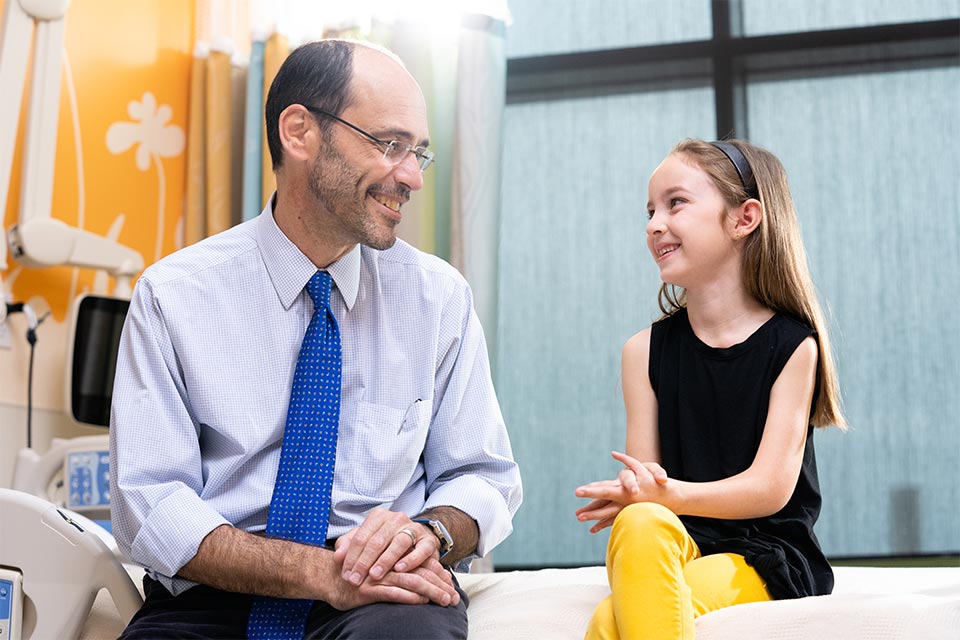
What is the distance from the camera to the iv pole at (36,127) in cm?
229

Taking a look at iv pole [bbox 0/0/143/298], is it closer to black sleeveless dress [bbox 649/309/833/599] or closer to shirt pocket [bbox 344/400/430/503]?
shirt pocket [bbox 344/400/430/503]

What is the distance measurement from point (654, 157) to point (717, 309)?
1545mm

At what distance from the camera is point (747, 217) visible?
5.17 feet

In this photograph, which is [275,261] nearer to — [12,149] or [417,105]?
[417,105]

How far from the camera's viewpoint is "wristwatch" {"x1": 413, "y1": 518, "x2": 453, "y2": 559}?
1.27m

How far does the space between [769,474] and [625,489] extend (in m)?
0.21

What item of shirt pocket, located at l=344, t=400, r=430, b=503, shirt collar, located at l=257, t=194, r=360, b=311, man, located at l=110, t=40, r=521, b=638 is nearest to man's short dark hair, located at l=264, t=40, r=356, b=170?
man, located at l=110, t=40, r=521, b=638

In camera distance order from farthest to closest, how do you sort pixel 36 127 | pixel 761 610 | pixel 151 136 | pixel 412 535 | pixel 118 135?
pixel 151 136 < pixel 118 135 < pixel 36 127 < pixel 412 535 < pixel 761 610

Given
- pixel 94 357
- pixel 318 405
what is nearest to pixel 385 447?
pixel 318 405

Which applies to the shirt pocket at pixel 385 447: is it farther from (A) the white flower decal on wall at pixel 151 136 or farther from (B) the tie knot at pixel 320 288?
(A) the white flower decal on wall at pixel 151 136

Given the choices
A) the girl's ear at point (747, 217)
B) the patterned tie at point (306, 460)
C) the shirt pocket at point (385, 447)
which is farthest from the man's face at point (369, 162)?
the girl's ear at point (747, 217)

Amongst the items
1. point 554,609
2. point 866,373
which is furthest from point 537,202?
point 554,609

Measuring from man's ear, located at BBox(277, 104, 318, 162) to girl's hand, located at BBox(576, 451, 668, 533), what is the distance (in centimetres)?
65

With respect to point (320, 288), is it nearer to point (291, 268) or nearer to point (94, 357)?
point (291, 268)
